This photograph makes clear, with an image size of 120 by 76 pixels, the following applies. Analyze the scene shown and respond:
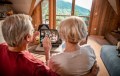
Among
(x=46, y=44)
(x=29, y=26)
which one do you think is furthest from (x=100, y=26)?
(x=29, y=26)

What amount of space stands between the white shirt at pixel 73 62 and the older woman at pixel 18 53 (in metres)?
0.18

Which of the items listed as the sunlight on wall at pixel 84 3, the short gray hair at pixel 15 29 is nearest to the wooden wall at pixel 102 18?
the sunlight on wall at pixel 84 3

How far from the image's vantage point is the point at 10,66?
1.04m

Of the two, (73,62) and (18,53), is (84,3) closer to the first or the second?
(73,62)

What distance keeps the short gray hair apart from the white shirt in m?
0.36

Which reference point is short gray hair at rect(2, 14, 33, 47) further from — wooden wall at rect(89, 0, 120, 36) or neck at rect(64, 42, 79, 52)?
wooden wall at rect(89, 0, 120, 36)

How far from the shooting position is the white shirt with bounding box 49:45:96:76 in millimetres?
1213

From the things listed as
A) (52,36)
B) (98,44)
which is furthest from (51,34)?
(98,44)

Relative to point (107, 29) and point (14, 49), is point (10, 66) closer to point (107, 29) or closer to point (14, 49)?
point (14, 49)

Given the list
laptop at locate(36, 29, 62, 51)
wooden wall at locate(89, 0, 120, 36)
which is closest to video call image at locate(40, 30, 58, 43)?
laptop at locate(36, 29, 62, 51)

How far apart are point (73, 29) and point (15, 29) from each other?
465 mm

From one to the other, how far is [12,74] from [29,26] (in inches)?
15.1

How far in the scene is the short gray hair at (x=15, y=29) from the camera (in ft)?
3.30

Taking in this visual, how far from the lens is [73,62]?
1218 mm
